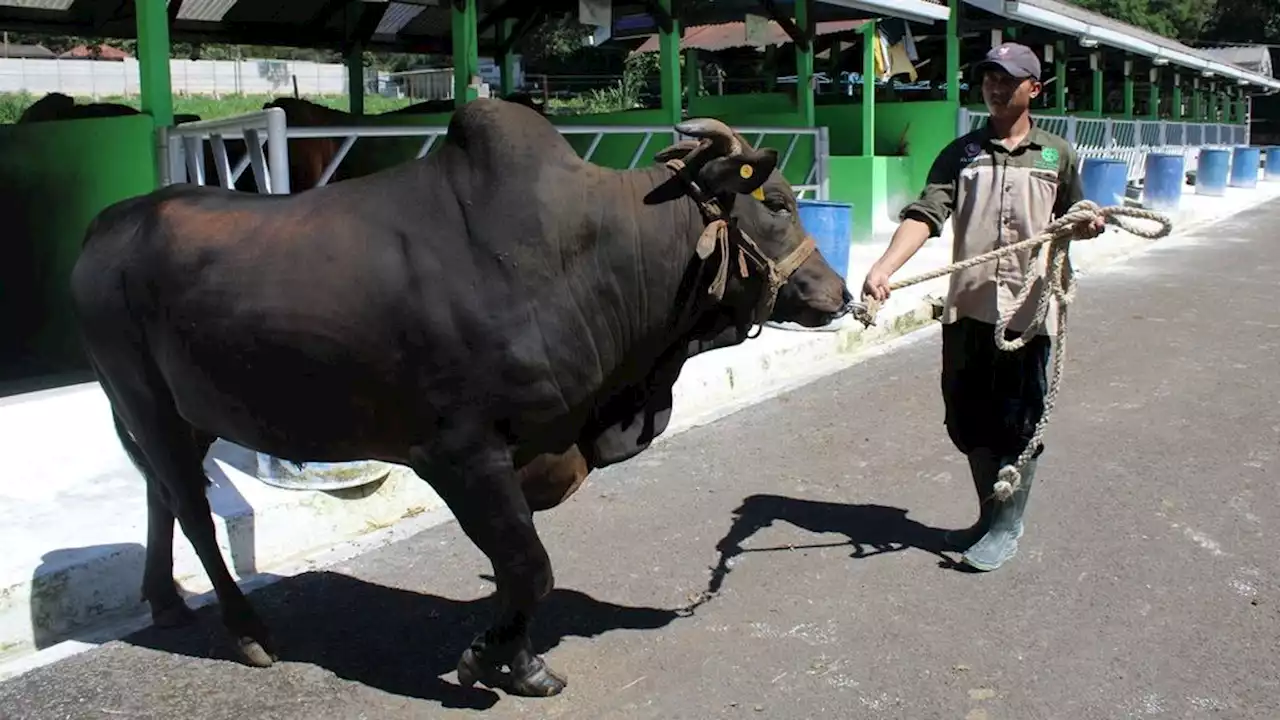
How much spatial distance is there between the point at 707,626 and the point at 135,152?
4.68m

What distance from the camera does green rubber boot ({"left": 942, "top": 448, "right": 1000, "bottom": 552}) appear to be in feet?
15.3

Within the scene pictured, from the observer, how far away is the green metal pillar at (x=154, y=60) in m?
6.77

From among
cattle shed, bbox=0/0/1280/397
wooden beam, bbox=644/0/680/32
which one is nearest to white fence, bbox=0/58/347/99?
cattle shed, bbox=0/0/1280/397

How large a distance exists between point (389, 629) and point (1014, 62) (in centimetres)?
297

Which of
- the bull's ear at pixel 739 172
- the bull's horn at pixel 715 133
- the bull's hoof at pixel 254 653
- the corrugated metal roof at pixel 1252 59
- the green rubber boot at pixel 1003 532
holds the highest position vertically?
the corrugated metal roof at pixel 1252 59

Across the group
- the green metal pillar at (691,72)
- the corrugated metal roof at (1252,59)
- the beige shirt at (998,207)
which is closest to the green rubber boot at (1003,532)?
the beige shirt at (998,207)

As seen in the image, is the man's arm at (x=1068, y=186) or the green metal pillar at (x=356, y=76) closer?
the man's arm at (x=1068, y=186)

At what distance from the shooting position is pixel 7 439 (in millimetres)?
5672

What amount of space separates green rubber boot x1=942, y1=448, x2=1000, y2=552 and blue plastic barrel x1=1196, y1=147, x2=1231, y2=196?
2148 cm

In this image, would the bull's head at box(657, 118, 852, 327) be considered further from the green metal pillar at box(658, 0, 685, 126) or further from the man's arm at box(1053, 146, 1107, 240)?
the green metal pillar at box(658, 0, 685, 126)

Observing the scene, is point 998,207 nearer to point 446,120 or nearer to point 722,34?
point 446,120

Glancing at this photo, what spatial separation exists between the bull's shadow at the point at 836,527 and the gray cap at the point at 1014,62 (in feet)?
6.07

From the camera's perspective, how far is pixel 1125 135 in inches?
955

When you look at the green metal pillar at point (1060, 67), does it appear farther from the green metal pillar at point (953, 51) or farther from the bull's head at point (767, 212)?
the bull's head at point (767, 212)
